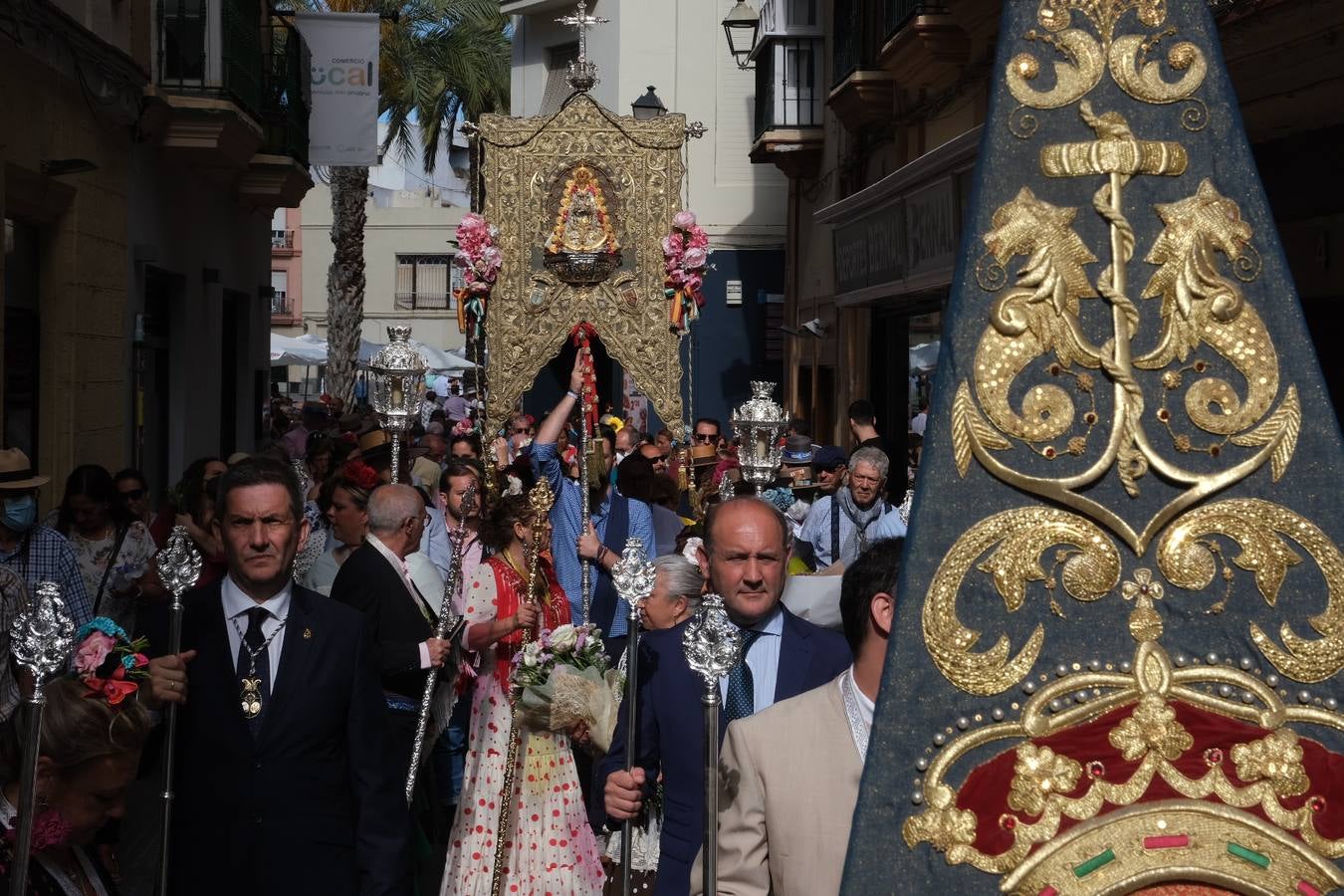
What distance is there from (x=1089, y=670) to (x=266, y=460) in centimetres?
275

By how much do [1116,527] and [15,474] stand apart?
616cm

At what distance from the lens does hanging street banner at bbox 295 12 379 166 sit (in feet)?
64.8

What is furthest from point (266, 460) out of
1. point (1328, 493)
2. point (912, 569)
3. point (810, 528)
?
point (810, 528)

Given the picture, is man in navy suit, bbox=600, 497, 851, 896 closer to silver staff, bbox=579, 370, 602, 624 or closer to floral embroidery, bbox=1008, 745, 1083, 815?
floral embroidery, bbox=1008, 745, 1083, 815

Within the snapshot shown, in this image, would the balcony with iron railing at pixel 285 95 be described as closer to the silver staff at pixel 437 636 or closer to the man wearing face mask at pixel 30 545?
the man wearing face mask at pixel 30 545

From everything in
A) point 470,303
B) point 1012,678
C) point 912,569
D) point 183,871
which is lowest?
point 183,871

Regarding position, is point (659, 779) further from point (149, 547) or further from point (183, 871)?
point (149, 547)

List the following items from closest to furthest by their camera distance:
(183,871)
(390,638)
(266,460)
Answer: (183,871), (266,460), (390,638)

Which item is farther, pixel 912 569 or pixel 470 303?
pixel 470 303

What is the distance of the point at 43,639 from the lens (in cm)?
383

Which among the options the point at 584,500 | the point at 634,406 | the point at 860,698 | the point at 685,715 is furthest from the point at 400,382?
the point at 634,406

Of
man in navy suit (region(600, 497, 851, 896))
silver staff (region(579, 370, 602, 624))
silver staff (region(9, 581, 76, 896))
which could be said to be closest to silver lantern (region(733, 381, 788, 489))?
silver staff (region(579, 370, 602, 624))

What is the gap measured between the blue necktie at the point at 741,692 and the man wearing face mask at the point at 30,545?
3.72 meters

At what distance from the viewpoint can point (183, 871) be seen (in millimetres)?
4434
